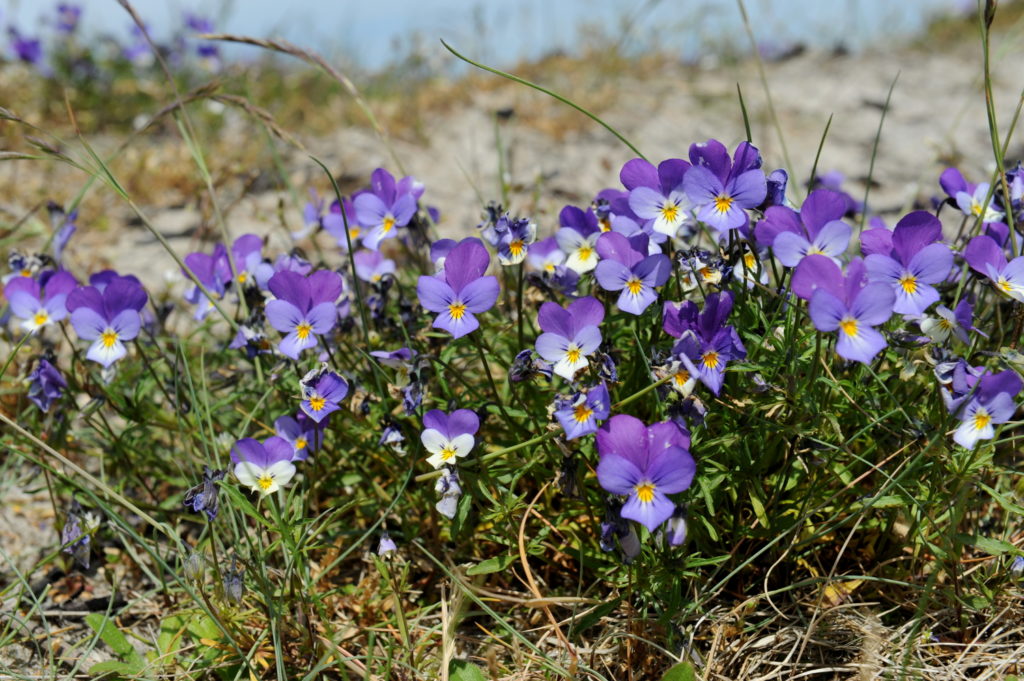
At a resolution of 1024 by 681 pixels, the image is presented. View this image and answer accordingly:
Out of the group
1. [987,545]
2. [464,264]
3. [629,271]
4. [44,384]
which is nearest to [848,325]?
[629,271]

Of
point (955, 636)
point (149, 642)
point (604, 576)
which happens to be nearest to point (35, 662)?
point (149, 642)

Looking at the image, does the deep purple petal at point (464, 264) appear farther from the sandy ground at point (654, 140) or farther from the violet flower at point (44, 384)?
the sandy ground at point (654, 140)

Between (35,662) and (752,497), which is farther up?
(752,497)

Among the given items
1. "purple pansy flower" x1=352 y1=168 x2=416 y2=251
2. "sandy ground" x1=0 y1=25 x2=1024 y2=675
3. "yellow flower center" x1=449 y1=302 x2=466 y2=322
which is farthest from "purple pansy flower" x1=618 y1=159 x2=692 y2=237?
"sandy ground" x1=0 y1=25 x2=1024 y2=675

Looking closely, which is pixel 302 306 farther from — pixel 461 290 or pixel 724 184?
pixel 724 184

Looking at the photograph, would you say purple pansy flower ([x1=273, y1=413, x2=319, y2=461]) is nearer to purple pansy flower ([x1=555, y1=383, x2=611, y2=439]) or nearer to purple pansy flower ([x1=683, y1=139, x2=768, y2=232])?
purple pansy flower ([x1=555, y1=383, x2=611, y2=439])

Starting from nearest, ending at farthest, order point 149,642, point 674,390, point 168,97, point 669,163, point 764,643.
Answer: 1. point 674,390
2. point 669,163
3. point 764,643
4. point 149,642
5. point 168,97

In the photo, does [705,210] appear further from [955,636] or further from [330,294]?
[955,636]
